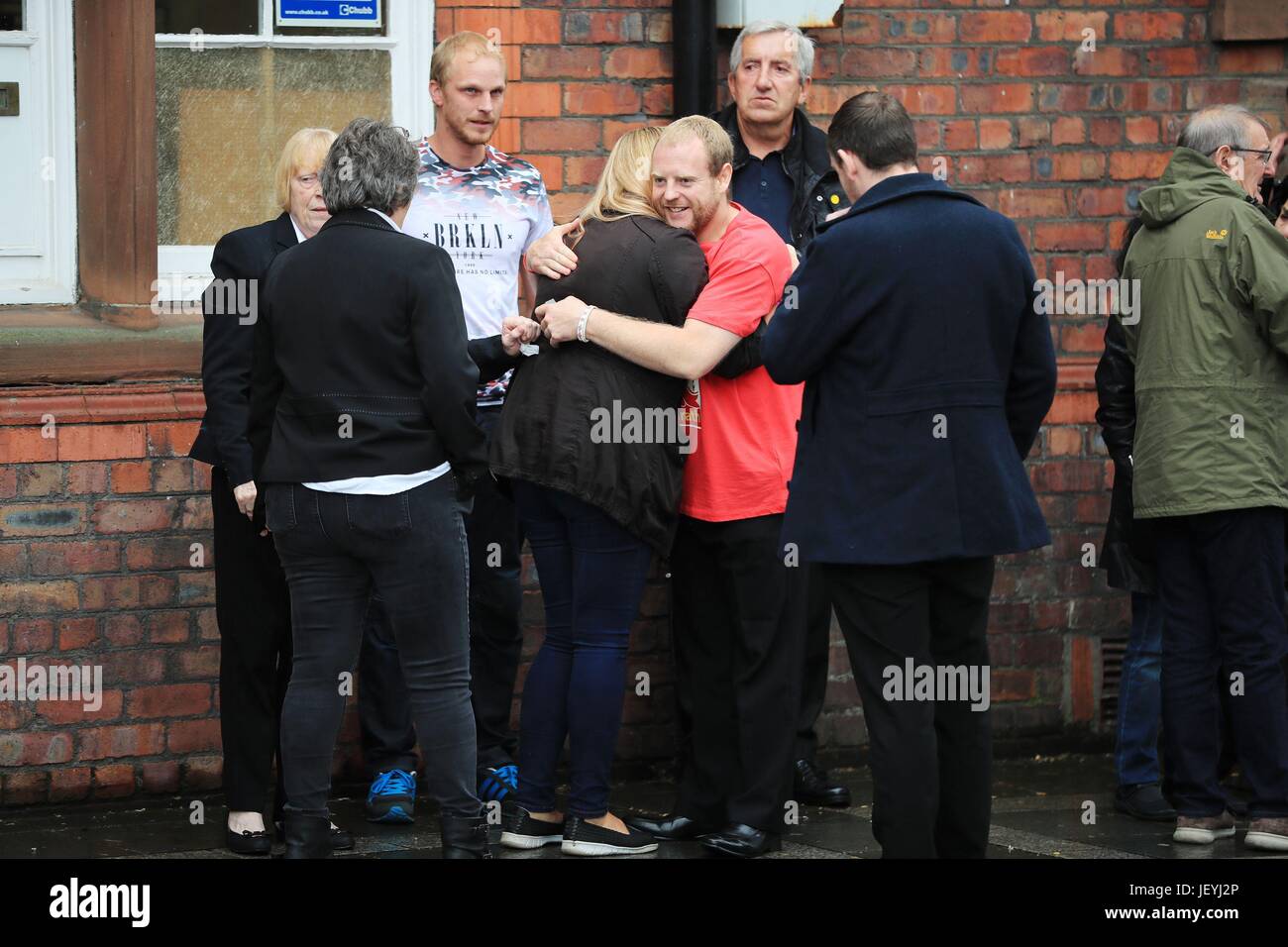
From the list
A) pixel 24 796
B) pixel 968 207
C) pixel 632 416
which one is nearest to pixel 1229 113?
pixel 968 207

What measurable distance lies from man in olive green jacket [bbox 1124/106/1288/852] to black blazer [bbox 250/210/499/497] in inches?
83.8

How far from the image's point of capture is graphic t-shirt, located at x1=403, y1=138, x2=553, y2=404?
5.50 metres

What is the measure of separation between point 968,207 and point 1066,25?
255cm

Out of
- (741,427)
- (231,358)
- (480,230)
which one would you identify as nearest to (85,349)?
(231,358)

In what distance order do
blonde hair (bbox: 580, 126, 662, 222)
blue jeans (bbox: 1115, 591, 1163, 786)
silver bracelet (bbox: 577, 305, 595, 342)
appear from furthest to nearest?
blue jeans (bbox: 1115, 591, 1163, 786), blonde hair (bbox: 580, 126, 662, 222), silver bracelet (bbox: 577, 305, 595, 342)

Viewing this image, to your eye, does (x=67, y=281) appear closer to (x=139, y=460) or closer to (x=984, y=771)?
(x=139, y=460)

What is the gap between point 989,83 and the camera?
6.47 m

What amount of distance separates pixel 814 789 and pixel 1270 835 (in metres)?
1.36

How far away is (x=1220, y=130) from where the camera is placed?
543 centimetres

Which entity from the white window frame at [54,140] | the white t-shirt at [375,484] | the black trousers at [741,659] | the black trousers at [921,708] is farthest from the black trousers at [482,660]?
the black trousers at [921,708]

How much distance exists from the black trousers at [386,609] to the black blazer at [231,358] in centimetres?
48

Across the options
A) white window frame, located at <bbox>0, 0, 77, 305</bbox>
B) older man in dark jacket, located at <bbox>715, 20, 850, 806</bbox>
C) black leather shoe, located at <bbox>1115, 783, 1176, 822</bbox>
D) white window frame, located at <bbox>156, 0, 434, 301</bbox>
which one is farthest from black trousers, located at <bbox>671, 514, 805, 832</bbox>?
white window frame, located at <bbox>0, 0, 77, 305</bbox>

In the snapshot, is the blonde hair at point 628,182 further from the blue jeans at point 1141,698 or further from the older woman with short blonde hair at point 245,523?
the blue jeans at point 1141,698

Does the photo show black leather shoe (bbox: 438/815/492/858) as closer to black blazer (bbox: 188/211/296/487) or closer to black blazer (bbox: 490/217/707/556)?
black blazer (bbox: 490/217/707/556)
